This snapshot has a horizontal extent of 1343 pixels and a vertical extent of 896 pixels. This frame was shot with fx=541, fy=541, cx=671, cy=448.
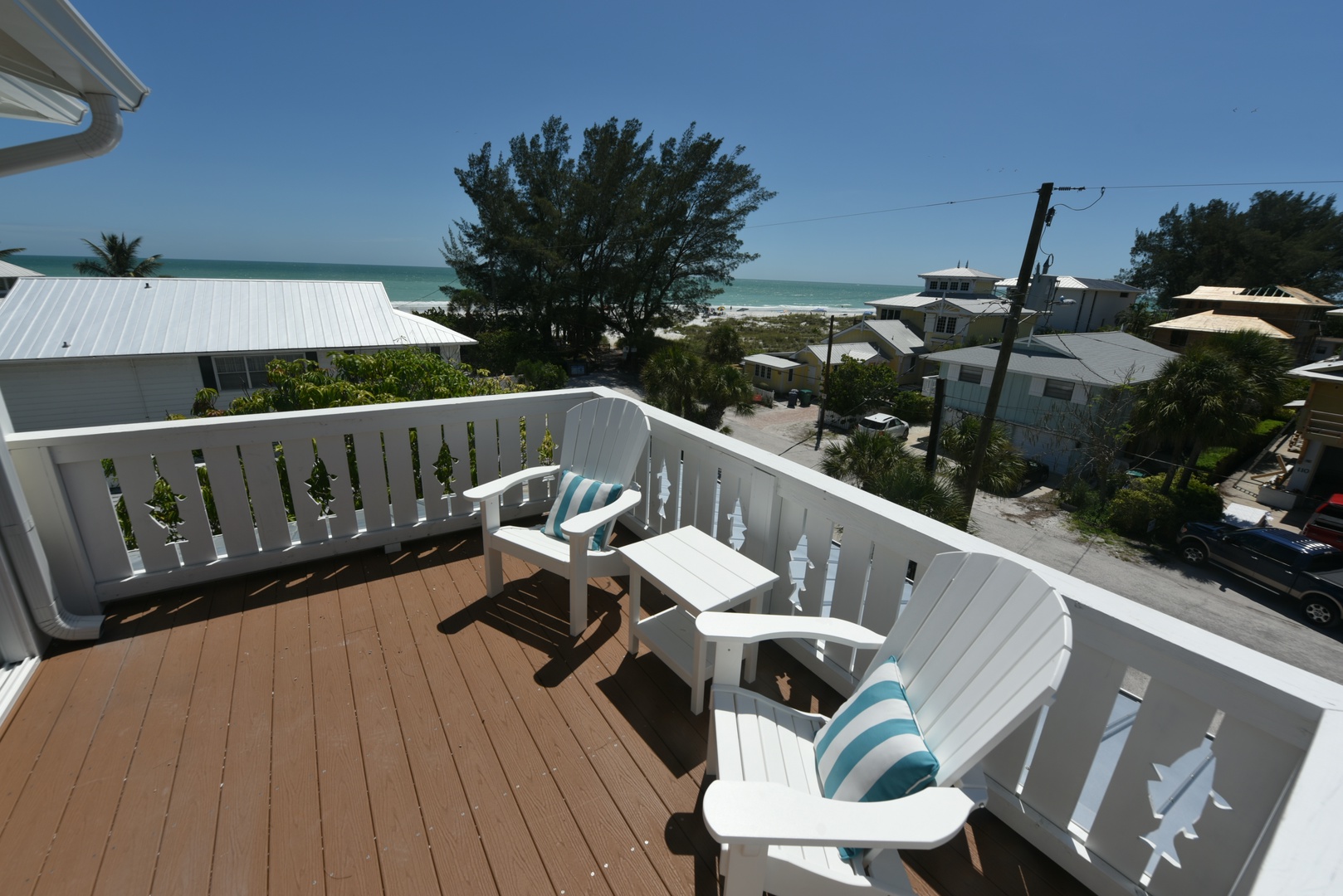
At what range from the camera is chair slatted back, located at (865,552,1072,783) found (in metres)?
0.99

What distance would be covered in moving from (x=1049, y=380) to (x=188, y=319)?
23088 mm

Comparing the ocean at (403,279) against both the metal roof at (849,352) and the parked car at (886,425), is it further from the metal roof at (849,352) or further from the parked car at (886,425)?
the parked car at (886,425)

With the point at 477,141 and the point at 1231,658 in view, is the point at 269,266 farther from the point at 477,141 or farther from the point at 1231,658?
the point at 1231,658

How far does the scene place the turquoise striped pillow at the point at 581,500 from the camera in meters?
2.39

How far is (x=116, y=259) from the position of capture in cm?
2581

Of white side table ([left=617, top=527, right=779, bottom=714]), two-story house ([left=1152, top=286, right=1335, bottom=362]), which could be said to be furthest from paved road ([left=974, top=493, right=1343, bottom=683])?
two-story house ([left=1152, top=286, right=1335, bottom=362])

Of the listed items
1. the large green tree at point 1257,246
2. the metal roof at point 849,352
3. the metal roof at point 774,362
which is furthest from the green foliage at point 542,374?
the large green tree at point 1257,246

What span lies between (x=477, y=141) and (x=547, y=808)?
2516 centimetres

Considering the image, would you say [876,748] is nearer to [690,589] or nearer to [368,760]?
[690,589]

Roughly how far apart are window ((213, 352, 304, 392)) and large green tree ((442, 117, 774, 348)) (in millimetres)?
10488

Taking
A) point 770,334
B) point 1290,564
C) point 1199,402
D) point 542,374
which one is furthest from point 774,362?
point 1290,564

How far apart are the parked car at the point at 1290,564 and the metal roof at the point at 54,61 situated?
1567 centimetres

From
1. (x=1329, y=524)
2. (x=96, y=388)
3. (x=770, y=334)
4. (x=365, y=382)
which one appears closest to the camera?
(x=365, y=382)

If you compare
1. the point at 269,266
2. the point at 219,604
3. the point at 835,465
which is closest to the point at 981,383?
the point at 835,465
